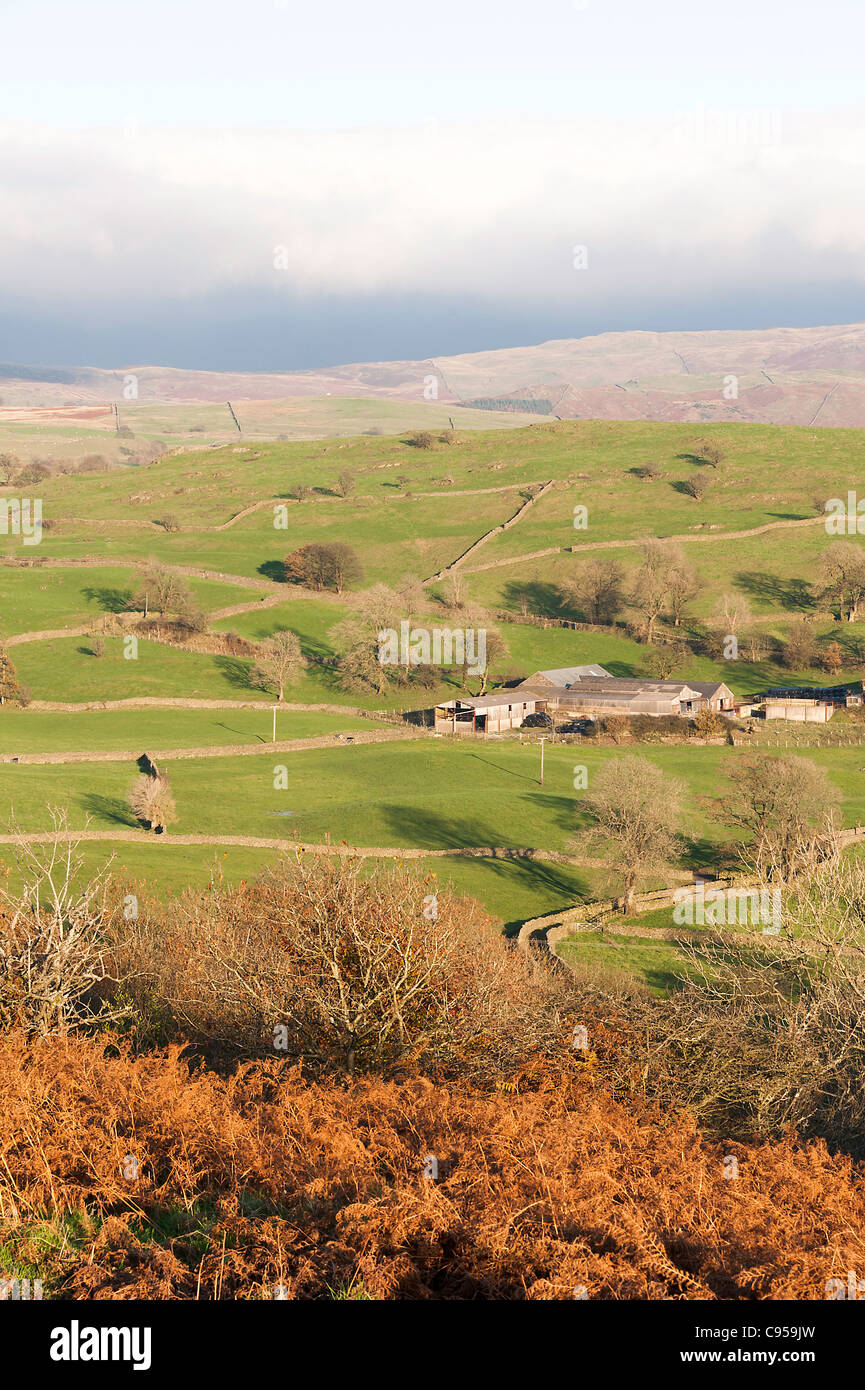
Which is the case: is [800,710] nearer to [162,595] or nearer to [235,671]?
[235,671]

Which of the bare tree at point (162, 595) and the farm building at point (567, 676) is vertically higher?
the bare tree at point (162, 595)

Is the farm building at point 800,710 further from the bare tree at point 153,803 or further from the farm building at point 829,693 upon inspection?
Result: the bare tree at point 153,803

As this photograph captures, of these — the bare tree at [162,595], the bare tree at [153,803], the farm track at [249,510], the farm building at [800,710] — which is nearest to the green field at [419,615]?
the farm track at [249,510]

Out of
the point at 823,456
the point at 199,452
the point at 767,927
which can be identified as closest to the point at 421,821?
the point at 767,927

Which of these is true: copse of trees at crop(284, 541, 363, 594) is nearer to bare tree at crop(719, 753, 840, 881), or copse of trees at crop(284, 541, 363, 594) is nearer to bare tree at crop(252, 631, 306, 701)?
bare tree at crop(252, 631, 306, 701)

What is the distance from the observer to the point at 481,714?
89250 mm

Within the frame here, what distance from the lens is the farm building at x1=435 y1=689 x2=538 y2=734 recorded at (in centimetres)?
8844

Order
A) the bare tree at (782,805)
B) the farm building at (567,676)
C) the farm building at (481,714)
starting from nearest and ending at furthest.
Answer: the bare tree at (782,805) < the farm building at (481,714) < the farm building at (567,676)

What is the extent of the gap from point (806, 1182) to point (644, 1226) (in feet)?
12.3

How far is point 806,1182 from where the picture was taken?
39.9 feet

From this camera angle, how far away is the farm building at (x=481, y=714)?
290ft

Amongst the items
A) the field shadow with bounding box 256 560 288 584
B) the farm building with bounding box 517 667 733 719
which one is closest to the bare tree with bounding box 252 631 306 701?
the farm building with bounding box 517 667 733 719

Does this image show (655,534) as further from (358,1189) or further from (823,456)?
(358,1189)

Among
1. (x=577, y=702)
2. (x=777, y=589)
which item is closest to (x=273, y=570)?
(x=577, y=702)
